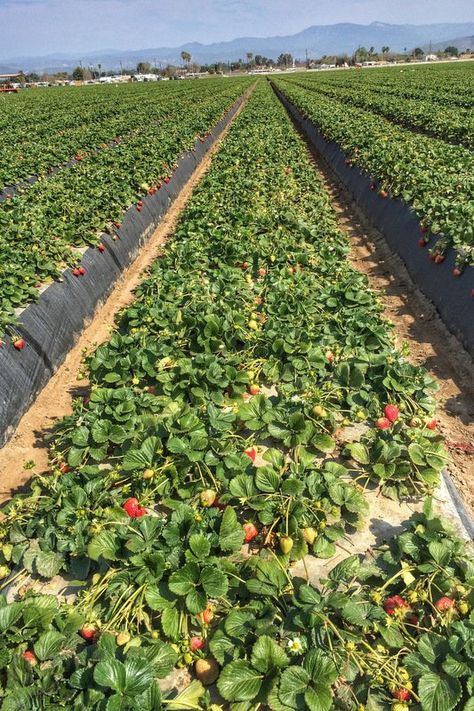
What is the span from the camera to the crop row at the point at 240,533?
2471 millimetres

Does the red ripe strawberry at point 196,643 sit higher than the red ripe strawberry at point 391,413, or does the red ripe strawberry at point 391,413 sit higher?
the red ripe strawberry at point 391,413

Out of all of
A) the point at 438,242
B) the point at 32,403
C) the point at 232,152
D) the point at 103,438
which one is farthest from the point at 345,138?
the point at 103,438

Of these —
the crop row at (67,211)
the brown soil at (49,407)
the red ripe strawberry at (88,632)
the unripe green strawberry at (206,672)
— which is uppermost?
the crop row at (67,211)

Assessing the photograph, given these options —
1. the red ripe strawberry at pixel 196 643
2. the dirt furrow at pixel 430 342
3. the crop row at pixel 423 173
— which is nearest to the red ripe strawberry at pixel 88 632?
the red ripe strawberry at pixel 196 643

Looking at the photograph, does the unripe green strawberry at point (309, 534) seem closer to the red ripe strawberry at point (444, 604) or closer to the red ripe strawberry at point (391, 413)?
the red ripe strawberry at point (444, 604)

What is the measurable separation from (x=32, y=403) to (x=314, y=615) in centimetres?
495

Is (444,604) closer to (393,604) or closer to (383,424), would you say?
(393,604)

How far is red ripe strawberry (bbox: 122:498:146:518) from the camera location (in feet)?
11.3

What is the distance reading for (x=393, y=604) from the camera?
2791mm

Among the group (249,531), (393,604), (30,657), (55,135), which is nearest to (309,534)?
(249,531)

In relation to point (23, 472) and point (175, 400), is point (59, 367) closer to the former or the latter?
point (23, 472)

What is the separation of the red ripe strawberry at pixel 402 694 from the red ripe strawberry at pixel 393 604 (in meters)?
0.40

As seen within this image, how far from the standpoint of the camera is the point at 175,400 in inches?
181

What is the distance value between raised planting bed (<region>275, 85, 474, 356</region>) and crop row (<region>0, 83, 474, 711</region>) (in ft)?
6.95
